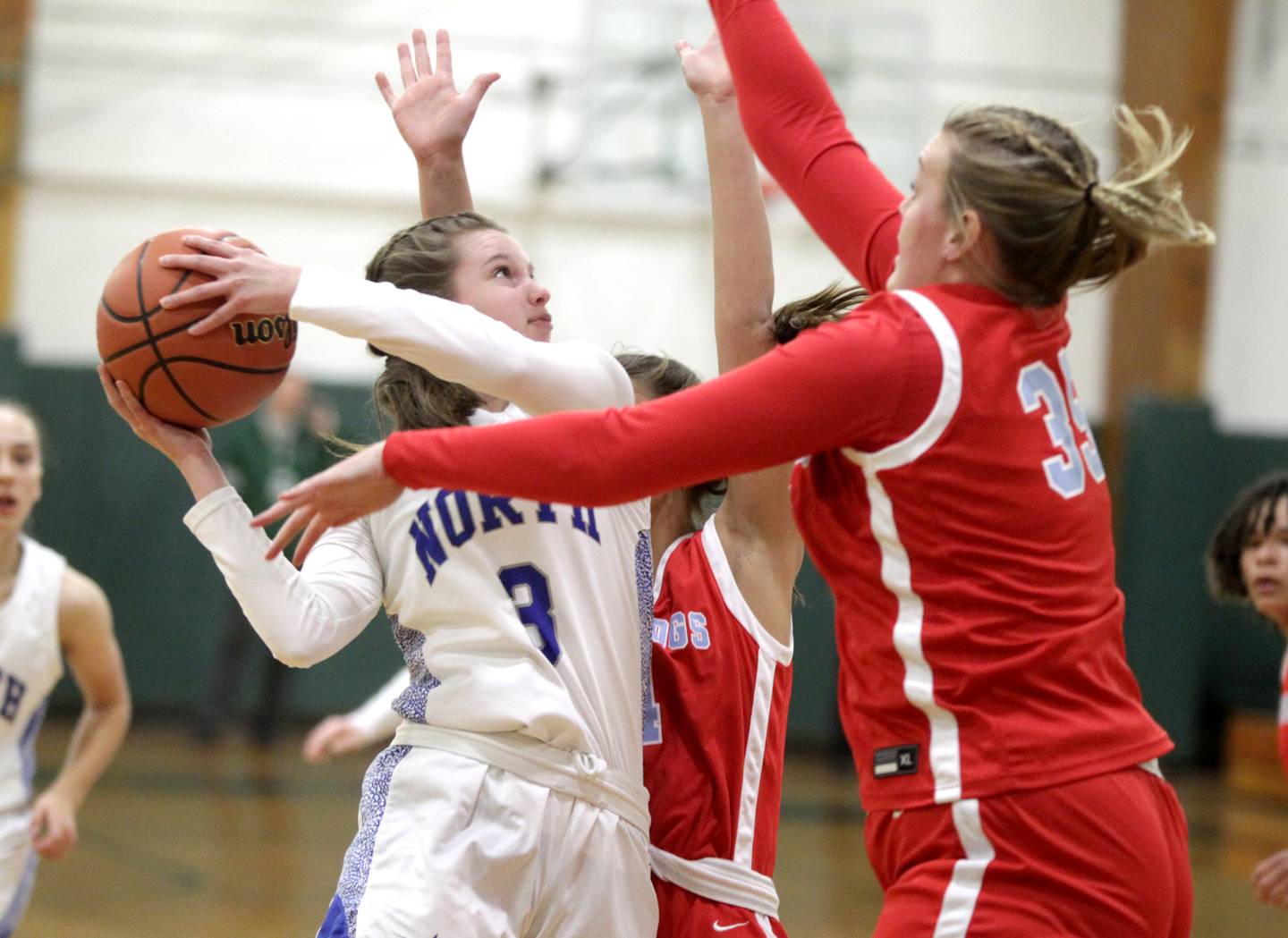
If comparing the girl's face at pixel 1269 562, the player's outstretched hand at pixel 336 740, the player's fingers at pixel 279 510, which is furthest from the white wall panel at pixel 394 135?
the player's fingers at pixel 279 510

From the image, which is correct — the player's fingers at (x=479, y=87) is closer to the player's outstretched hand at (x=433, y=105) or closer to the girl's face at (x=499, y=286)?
the player's outstretched hand at (x=433, y=105)

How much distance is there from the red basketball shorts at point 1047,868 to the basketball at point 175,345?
1.21 m

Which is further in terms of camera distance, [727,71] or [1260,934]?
→ [1260,934]

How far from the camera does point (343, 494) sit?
1.93m

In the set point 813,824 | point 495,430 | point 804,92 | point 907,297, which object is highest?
point 804,92

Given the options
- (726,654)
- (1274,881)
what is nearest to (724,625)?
(726,654)

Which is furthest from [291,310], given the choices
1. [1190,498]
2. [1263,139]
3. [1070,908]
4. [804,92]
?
[1263,139]

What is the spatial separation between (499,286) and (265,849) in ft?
14.8

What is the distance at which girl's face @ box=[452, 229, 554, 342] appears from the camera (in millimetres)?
2447

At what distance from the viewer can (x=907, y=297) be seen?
1.92 meters

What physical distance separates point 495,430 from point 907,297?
A: 1.75 ft

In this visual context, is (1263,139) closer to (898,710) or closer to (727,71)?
(727,71)

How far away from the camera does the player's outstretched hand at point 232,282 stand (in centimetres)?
218

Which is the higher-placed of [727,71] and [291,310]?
[727,71]
